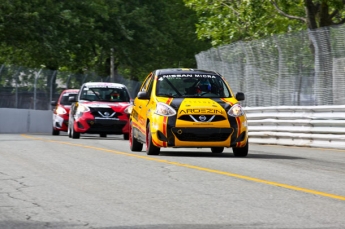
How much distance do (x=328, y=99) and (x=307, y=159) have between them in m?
5.96

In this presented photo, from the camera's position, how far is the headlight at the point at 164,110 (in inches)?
680

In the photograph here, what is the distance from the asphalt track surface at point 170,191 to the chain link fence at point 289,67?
17.0 feet

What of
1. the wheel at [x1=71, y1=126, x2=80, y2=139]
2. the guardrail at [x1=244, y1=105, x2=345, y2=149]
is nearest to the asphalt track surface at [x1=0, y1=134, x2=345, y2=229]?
the guardrail at [x1=244, y1=105, x2=345, y2=149]

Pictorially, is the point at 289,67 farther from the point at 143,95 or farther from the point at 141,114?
the point at 143,95

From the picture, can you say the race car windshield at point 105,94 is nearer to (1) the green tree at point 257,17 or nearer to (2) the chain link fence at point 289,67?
(2) the chain link fence at point 289,67

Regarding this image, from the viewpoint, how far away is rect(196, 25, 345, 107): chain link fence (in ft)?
74.7

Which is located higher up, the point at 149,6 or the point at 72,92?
the point at 149,6

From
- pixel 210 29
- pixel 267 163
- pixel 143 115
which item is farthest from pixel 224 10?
pixel 267 163

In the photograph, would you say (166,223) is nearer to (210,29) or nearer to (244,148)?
(244,148)

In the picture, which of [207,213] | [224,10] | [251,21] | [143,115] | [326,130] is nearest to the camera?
[207,213]

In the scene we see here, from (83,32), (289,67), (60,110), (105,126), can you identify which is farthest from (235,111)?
(83,32)

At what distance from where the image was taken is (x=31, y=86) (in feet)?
136

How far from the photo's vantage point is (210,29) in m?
40.4

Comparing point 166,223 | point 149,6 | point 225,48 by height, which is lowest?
point 166,223
